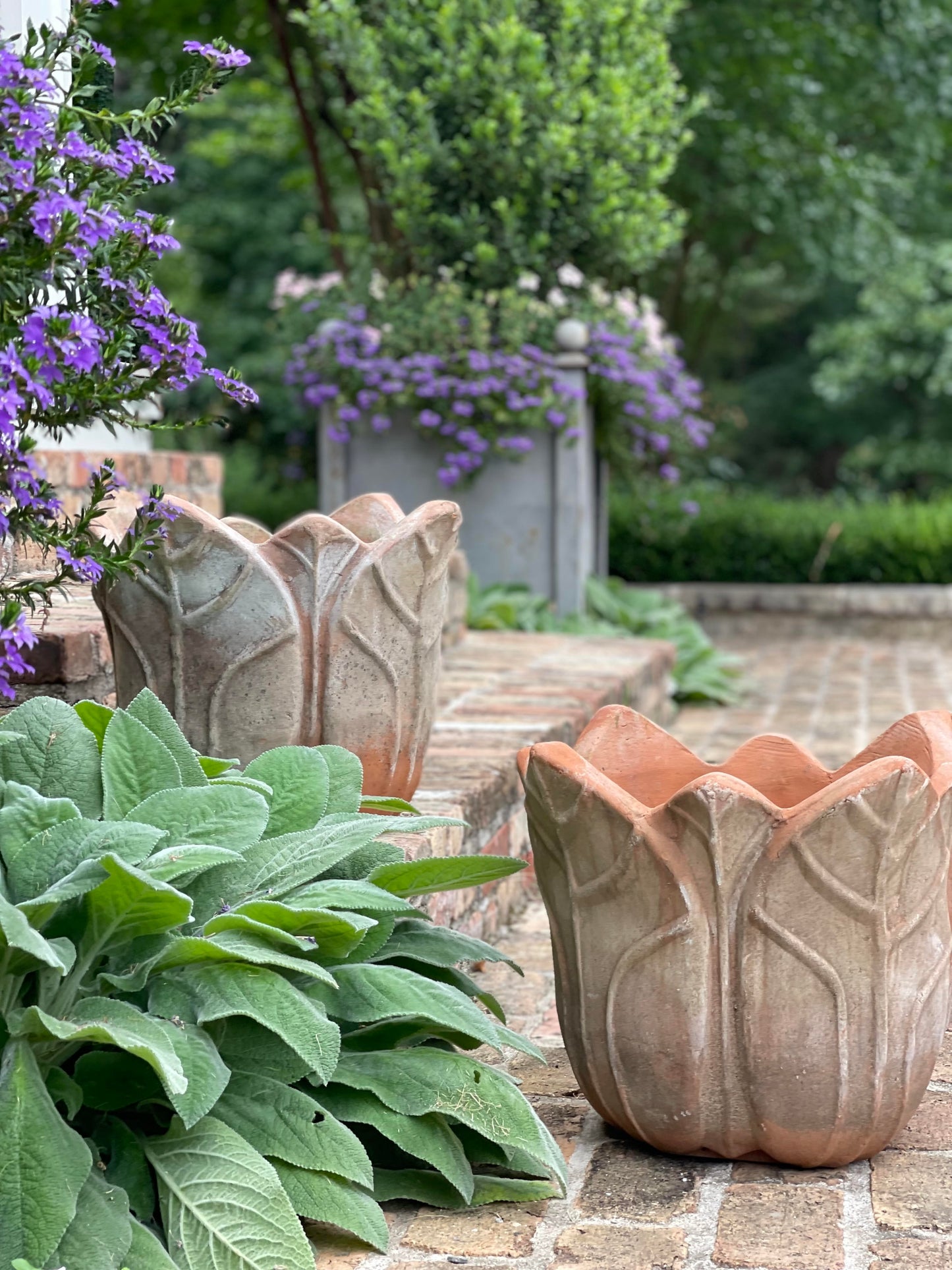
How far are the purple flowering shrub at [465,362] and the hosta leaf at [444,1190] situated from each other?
5116mm

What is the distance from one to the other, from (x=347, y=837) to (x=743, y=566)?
850 centimetres

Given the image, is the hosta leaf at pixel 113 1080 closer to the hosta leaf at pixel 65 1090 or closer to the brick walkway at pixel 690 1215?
the hosta leaf at pixel 65 1090

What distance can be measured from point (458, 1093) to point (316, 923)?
29 cm

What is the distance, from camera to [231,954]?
5.48ft

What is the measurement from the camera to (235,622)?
7.59 feet

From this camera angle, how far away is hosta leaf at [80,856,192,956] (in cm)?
160

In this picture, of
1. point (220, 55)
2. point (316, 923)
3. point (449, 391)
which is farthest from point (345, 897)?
point (449, 391)

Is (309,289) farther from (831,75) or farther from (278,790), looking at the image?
(278,790)

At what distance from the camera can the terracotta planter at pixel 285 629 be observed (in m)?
2.29

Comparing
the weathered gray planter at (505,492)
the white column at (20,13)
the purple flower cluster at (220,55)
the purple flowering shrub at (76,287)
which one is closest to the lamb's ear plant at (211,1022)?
the purple flowering shrub at (76,287)

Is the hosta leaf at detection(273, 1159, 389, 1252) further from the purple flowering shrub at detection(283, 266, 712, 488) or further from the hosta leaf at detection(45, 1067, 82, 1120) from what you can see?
the purple flowering shrub at detection(283, 266, 712, 488)

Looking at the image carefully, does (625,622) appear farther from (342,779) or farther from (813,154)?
(342,779)

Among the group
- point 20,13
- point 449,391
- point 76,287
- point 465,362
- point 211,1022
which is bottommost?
point 211,1022

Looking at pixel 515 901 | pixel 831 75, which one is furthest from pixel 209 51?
pixel 831 75
